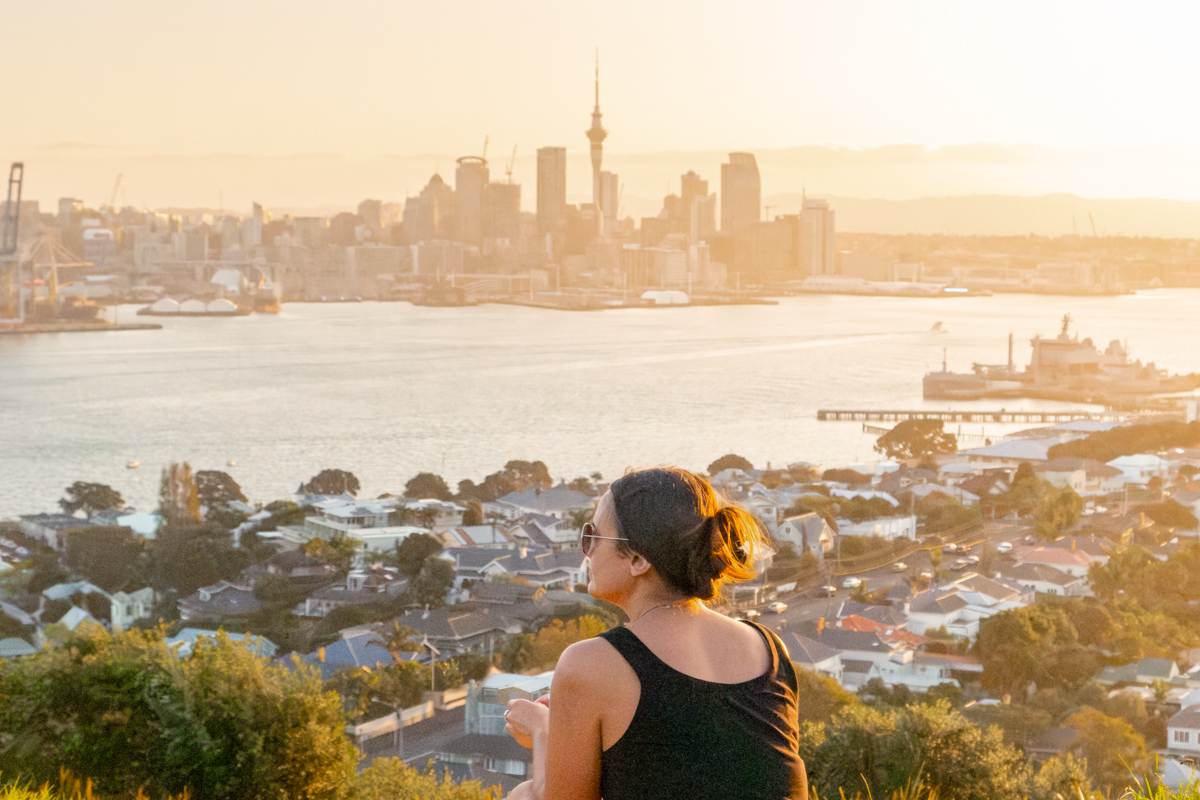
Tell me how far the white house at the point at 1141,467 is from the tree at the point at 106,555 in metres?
6.13

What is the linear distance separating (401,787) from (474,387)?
51.1 ft

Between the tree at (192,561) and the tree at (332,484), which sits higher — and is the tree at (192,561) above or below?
above

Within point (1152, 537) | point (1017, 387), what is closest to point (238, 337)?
point (1017, 387)

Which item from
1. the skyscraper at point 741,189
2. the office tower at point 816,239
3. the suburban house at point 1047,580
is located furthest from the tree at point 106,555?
the skyscraper at point 741,189

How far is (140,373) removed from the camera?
19.5 metres

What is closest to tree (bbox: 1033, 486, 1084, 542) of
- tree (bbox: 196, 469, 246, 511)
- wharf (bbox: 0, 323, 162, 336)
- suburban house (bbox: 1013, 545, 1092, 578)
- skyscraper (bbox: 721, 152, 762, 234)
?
suburban house (bbox: 1013, 545, 1092, 578)

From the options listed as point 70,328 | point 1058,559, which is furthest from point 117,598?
point 70,328

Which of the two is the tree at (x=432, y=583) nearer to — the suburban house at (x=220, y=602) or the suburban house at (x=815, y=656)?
the suburban house at (x=220, y=602)

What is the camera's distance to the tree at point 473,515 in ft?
28.1

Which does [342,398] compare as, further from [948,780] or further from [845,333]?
[948,780]

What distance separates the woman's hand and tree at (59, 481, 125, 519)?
9.20 meters

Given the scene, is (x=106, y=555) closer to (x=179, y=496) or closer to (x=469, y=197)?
(x=179, y=496)

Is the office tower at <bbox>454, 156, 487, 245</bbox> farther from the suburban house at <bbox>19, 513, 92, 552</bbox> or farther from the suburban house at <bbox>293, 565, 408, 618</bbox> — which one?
the suburban house at <bbox>293, 565, 408, 618</bbox>

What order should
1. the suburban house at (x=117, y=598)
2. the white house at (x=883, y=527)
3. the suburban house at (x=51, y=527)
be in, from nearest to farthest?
the suburban house at (x=117, y=598) < the white house at (x=883, y=527) < the suburban house at (x=51, y=527)
